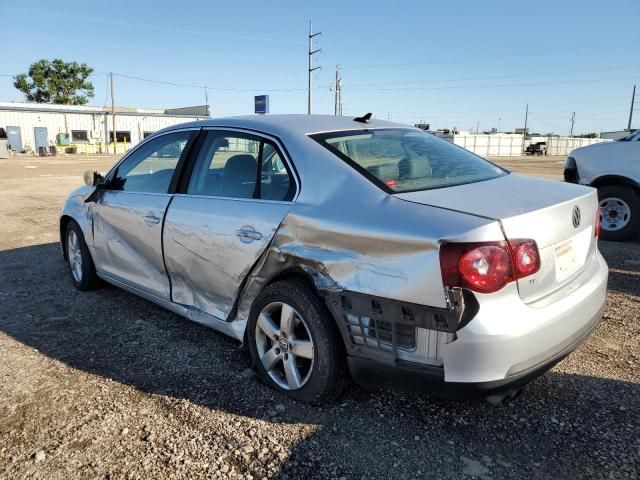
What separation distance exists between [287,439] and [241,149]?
1.83 metres

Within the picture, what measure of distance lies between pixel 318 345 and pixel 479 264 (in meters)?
0.95

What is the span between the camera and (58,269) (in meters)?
5.76

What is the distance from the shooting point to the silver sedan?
2.16m

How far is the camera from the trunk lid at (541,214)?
2.23m

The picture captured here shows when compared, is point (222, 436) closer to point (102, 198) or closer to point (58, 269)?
point (102, 198)

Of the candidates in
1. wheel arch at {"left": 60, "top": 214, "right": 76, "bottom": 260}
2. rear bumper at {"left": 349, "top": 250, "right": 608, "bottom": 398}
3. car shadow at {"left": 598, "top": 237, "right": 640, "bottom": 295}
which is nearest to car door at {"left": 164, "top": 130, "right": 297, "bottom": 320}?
rear bumper at {"left": 349, "top": 250, "right": 608, "bottom": 398}

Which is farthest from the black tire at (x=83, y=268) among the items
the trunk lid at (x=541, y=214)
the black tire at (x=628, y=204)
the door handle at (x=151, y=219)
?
the black tire at (x=628, y=204)

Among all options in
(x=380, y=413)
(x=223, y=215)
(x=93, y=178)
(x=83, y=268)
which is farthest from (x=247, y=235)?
(x=83, y=268)

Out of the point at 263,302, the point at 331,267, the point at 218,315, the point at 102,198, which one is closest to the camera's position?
the point at 331,267

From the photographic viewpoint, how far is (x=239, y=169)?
3326 mm

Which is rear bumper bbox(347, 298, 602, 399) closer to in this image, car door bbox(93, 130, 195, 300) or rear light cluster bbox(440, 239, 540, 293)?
rear light cluster bbox(440, 239, 540, 293)

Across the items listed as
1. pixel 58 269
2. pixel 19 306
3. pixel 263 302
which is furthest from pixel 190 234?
pixel 58 269

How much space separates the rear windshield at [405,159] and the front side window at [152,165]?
→ 133 cm

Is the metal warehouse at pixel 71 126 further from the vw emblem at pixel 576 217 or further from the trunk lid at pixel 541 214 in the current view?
the vw emblem at pixel 576 217
